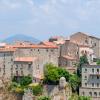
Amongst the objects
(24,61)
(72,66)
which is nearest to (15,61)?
(24,61)

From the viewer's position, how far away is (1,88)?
72.8m

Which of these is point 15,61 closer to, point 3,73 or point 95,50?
point 3,73

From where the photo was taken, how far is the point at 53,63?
76.2 metres

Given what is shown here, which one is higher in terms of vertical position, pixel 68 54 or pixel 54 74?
pixel 68 54

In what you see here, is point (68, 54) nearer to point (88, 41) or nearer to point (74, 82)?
point (88, 41)

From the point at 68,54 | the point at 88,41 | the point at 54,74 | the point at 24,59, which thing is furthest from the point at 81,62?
the point at 88,41

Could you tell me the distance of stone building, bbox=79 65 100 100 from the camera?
7238 cm

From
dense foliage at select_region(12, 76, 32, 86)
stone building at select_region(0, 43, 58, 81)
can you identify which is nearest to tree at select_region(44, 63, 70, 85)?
stone building at select_region(0, 43, 58, 81)

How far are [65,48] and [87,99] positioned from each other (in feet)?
37.2

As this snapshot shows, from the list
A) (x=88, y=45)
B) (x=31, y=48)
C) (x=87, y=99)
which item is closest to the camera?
(x=87, y=99)

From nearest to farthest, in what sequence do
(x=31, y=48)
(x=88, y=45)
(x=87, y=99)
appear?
(x=87, y=99), (x=31, y=48), (x=88, y=45)

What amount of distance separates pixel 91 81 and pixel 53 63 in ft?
20.2

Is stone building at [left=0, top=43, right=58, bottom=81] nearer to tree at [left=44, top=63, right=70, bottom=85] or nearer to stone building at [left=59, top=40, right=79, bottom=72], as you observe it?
tree at [left=44, top=63, right=70, bottom=85]

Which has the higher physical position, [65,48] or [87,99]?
[65,48]
